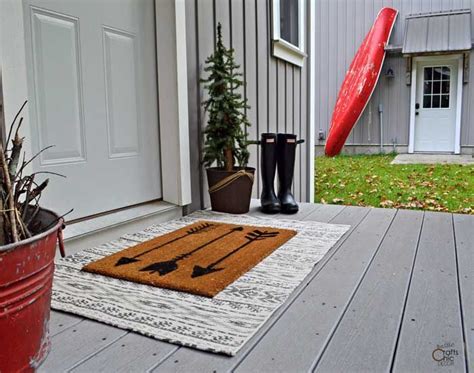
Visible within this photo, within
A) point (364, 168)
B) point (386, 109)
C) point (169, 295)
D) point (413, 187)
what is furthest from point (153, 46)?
point (386, 109)

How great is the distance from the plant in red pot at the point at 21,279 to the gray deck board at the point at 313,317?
397mm

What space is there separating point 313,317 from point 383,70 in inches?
301

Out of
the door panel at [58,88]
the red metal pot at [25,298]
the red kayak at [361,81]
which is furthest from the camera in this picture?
the red kayak at [361,81]

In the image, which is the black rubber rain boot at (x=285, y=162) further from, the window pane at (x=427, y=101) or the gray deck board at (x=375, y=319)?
the window pane at (x=427, y=101)

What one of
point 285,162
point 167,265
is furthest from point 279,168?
point 167,265

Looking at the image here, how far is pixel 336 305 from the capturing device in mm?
1153

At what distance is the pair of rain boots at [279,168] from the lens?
2.35 m

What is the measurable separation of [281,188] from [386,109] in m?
6.21

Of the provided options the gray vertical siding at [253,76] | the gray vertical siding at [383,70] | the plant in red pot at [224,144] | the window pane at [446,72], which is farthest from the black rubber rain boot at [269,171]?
the window pane at [446,72]

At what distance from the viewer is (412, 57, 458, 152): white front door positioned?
24.8 ft

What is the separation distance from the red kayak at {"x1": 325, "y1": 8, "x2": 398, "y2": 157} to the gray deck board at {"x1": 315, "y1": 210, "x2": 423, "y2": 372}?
6083 millimetres

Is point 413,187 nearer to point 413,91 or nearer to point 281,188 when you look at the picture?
point 281,188

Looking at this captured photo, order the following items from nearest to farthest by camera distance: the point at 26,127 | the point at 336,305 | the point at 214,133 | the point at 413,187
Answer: the point at 336,305 < the point at 26,127 < the point at 214,133 < the point at 413,187

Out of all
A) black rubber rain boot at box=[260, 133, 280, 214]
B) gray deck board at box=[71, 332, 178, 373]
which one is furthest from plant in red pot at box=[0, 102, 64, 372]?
black rubber rain boot at box=[260, 133, 280, 214]
